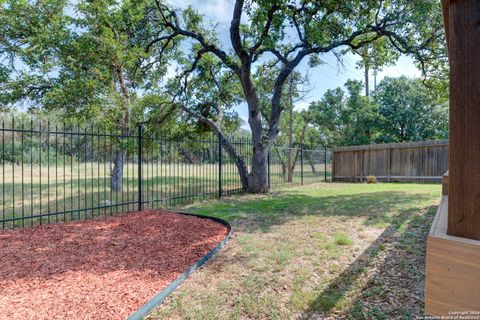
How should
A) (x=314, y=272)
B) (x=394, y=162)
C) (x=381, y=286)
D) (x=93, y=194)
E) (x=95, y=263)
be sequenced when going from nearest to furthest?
(x=381, y=286), (x=314, y=272), (x=95, y=263), (x=93, y=194), (x=394, y=162)

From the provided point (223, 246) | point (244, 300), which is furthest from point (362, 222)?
point (244, 300)

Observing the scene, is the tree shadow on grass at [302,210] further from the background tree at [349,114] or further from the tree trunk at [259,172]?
the background tree at [349,114]

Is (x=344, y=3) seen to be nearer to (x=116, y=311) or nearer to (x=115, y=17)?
(x=115, y=17)

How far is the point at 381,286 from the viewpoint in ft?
8.34

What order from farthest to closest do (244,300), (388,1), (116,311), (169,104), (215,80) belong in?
(215,80)
(169,104)
(388,1)
(244,300)
(116,311)

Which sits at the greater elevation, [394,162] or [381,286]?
[394,162]

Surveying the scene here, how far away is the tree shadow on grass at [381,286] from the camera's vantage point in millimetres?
2182

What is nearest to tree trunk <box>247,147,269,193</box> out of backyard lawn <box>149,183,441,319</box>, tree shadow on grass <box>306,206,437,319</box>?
backyard lawn <box>149,183,441,319</box>

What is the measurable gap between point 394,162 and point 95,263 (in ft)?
40.2

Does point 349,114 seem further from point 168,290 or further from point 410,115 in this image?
point 168,290

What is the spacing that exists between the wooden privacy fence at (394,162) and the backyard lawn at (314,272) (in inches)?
293

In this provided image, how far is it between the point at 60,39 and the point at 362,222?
8.65m

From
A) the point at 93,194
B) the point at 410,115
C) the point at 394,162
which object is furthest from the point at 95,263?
the point at 410,115

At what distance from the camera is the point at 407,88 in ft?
52.6
